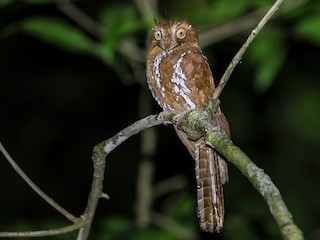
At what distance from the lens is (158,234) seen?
4.93 metres

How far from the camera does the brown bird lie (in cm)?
305

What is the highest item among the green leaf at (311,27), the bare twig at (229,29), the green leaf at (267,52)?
the bare twig at (229,29)

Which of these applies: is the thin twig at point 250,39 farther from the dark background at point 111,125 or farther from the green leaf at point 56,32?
the dark background at point 111,125

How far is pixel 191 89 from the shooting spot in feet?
10.7

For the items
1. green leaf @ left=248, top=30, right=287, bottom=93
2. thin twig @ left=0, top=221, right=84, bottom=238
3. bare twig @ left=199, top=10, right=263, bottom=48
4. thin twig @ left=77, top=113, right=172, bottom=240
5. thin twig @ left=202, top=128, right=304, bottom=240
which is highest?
bare twig @ left=199, top=10, right=263, bottom=48

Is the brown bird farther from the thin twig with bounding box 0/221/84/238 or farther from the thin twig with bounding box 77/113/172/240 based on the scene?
the thin twig with bounding box 0/221/84/238

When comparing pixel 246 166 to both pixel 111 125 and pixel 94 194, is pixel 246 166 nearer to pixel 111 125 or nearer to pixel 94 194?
pixel 94 194

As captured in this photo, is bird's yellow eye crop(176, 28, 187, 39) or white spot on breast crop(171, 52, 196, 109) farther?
bird's yellow eye crop(176, 28, 187, 39)

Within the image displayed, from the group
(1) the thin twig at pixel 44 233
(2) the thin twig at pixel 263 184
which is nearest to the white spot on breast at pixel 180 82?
(1) the thin twig at pixel 44 233

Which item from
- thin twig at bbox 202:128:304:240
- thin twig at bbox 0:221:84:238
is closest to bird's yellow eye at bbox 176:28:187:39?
thin twig at bbox 0:221:84:238

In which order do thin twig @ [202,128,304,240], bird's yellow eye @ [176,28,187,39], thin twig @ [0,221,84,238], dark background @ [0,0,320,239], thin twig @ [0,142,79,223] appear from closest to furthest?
thin twig @ [202,128,304,240] → thin twig @ [0,221,84,238] → thin twig @ [0,142,79,223] → bird's yellow eye @ [176,28,187,39] → dark background @ [0,0,320,239]

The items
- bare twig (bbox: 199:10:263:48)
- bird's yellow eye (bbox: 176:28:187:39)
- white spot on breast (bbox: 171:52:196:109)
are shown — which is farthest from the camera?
bare twig (bbox: 199:10:263:48)

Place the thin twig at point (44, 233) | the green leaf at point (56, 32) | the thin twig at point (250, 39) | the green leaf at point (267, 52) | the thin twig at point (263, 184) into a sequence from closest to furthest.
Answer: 1. the thin twig at point (263, 184)
2. the thin twig at point (250, 39)
3. the thin twig at point (44, 233)
4. the green leaf at point (56, 32)
5. the green leaf at point (267, 52)

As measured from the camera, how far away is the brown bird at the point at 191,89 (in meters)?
3.05
